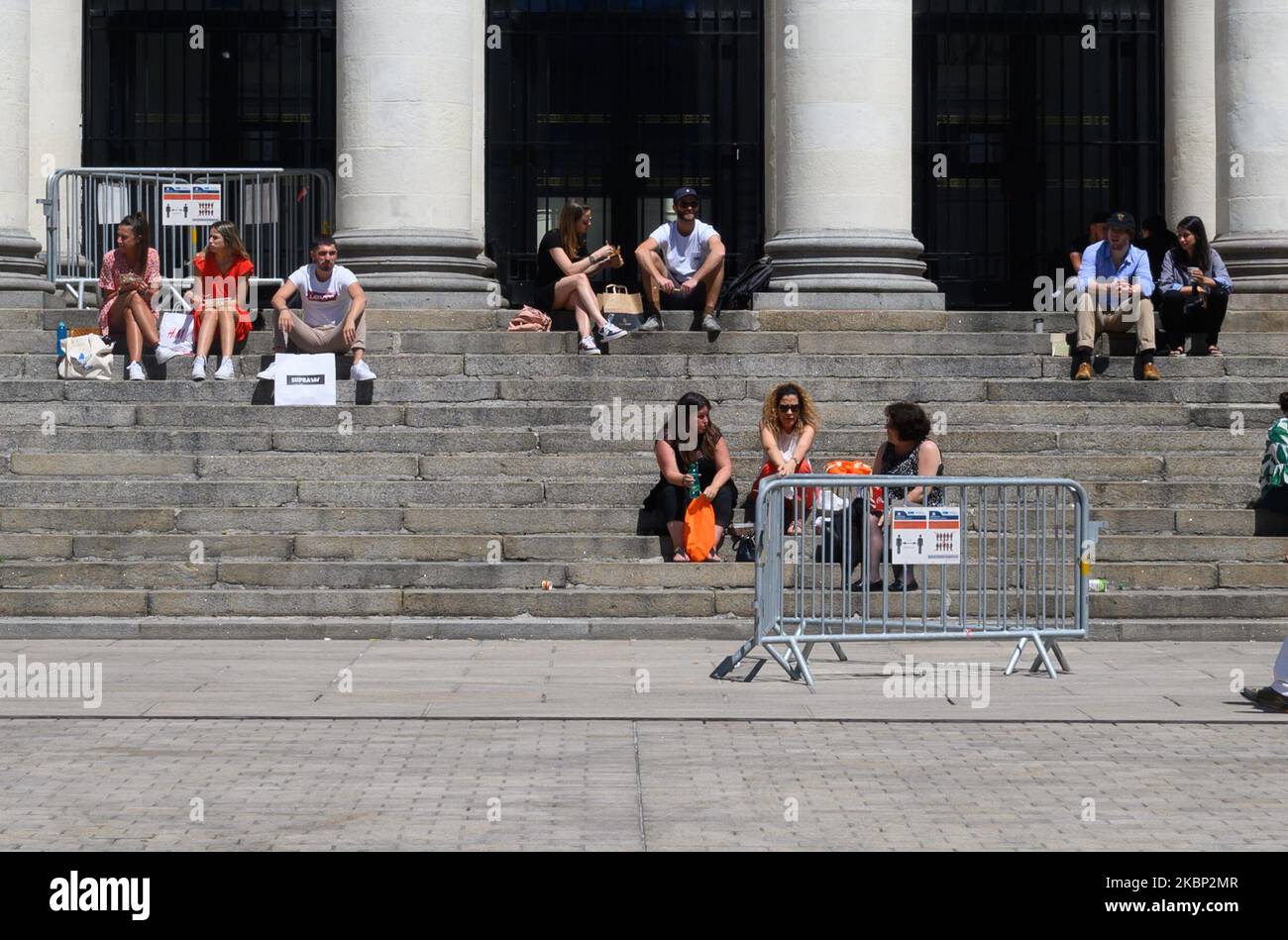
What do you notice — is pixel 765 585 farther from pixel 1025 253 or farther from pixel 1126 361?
pixel 1025 253

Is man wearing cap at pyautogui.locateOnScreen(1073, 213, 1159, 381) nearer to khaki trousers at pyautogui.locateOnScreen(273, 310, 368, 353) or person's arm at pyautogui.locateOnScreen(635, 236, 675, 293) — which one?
person's arm at pyautogui.locateOnScreen(635, 236, 675, 293)

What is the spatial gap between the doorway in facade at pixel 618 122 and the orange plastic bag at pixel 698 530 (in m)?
12.3

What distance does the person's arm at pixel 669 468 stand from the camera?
16.1 metres

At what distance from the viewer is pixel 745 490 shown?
17188mm

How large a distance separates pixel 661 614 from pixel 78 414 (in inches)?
243

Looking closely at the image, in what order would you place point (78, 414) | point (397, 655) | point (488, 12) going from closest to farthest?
point (397, 655)
point (78, 414)
point (488, 12)

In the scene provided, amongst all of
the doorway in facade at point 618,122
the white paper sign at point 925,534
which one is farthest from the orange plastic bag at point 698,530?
the doorway in facade at point 618,122

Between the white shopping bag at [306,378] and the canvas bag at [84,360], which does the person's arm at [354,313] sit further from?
the canvas bag at [84,360]

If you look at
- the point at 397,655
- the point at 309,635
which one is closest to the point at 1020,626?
the point at 397,655

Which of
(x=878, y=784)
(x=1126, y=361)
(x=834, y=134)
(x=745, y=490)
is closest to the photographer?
(x=878, y=784)

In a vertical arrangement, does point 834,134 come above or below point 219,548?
above

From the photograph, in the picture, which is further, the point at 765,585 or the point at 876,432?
the point at 876,432

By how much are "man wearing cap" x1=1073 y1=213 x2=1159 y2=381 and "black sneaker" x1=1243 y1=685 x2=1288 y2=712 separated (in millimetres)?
8094

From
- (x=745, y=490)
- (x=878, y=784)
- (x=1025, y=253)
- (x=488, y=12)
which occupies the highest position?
(x=488, y=12)
